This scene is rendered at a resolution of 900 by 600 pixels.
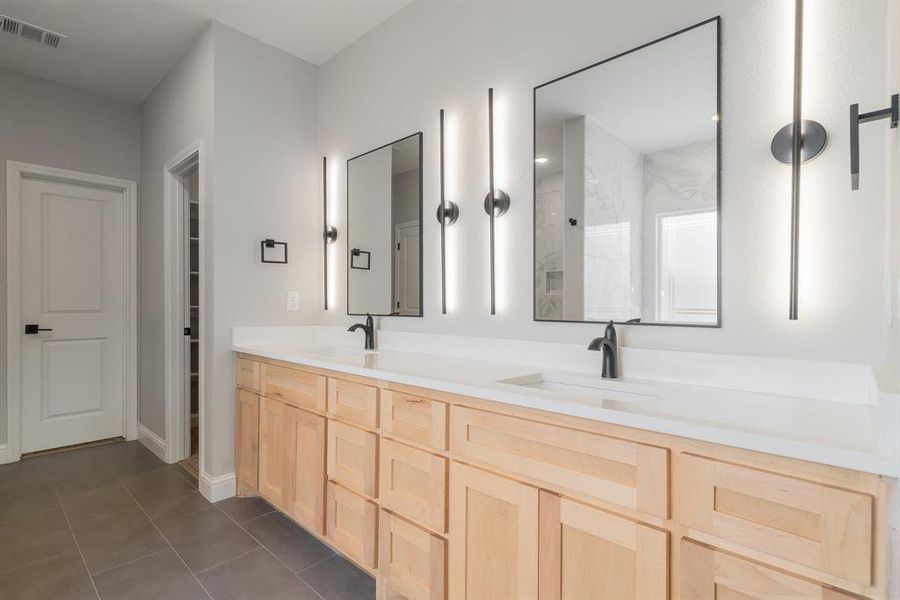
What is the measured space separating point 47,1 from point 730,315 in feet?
11.9

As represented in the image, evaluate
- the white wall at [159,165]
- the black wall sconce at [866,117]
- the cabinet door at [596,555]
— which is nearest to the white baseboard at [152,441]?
the white wall at [159,165]

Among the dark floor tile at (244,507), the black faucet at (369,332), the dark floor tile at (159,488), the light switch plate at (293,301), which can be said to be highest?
the light switch plate at (293,301)

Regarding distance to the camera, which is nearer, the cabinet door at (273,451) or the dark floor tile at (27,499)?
the cabinet door at (273,451)

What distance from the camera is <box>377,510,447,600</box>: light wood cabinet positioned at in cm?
151

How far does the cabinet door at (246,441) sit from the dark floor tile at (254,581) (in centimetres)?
53

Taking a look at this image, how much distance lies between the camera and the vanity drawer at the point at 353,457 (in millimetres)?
1768

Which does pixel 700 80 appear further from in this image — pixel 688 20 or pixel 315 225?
pixel 315 225

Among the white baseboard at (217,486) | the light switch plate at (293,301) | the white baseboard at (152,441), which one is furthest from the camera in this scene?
the white baseboard at (152,441)

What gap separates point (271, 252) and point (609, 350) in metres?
2.17

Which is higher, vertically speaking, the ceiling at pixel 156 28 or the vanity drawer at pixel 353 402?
the ceiling at pixel 156 28

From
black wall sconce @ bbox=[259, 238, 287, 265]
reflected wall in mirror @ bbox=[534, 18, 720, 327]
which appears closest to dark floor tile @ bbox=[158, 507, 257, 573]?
black wall sconce @ bbox=[259, 238, 287, 265]

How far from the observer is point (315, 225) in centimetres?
311

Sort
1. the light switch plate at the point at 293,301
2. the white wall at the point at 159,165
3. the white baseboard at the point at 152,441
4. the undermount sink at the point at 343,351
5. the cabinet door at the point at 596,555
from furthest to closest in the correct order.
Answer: the white baseboard at the point at 152,441 → the light switch plate at the point at 293,301 → the white wall at the point at 159,165 → the undermount sink at the point at 343,351 → the cabinet door at the point at 596,555

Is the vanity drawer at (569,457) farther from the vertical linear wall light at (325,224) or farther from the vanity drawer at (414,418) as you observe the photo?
the vertical linear wall light at (325,224)
